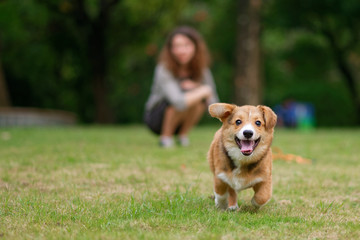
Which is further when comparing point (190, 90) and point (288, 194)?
point (190, 90)

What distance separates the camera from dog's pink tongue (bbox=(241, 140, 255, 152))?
10.2ft

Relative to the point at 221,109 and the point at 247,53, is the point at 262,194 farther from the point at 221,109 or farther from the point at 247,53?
the point at 247,53

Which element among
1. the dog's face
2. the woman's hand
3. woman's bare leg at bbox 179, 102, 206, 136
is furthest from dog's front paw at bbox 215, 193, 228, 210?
woman's bare leg at bbox 179, 102, 206, 136

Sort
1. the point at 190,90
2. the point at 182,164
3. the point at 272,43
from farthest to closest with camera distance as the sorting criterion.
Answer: the point at 272,43, the point at 190,90, the point at 182,164

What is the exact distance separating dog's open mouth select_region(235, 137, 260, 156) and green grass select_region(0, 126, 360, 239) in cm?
40

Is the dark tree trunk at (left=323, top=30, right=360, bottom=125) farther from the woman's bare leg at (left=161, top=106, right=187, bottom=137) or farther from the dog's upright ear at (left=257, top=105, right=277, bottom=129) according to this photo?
the dog's upright ear at (left=257, top=105, right=277, bottom=129)

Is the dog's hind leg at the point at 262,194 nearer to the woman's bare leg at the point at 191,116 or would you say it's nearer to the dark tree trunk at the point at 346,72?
the woman's bare leg at the point at 191,116

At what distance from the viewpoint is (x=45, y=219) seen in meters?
2.92

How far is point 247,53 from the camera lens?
13.7m

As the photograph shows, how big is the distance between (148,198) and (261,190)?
868mm

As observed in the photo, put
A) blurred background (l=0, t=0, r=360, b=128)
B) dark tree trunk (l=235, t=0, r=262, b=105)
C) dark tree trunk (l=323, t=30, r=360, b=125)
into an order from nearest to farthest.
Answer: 1. dark tree trunk (l=235, t=0, r=262, b=105)
2. blurred background (l=0, t=0, r=360, b=128)
3. dark tree trunk (l=323, t=30, r=360, b=125)

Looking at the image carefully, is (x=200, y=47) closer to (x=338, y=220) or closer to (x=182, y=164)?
(x=182, y=164)

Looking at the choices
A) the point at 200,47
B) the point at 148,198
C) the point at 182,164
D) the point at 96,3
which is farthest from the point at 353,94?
the point at 148,198

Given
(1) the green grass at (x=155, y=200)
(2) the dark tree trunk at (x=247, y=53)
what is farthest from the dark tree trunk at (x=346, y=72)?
(1) the green grass at (x=155, y=200)
